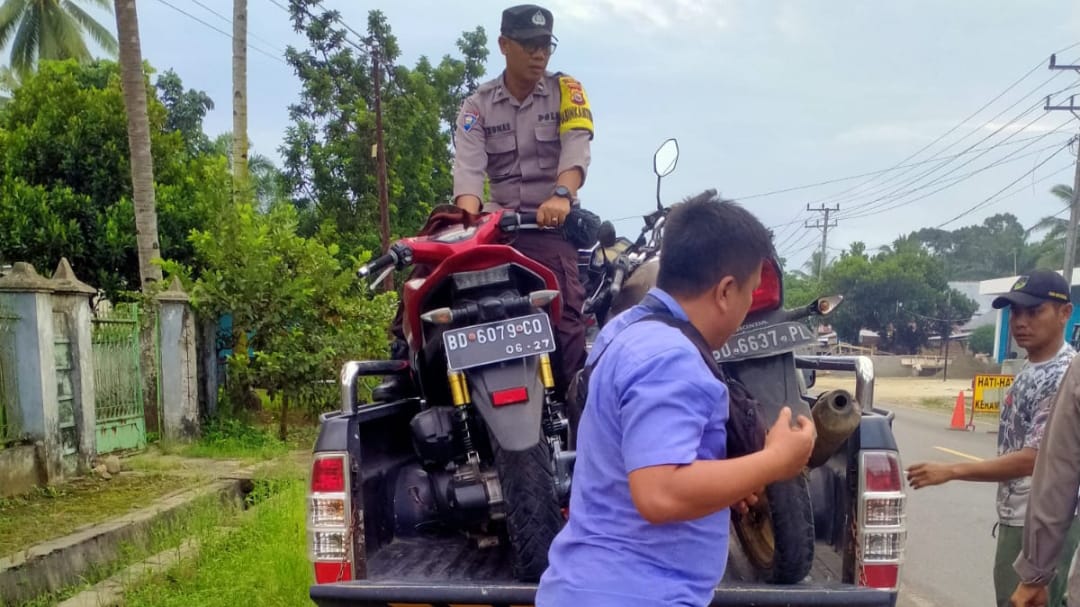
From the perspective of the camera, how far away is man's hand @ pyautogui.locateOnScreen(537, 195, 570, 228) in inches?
143

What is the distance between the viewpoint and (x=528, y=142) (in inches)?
168

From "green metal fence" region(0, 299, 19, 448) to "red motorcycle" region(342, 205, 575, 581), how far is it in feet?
15.3

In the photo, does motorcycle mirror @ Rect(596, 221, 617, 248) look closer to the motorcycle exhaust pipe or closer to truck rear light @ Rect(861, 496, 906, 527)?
truck rear light @ Rect(861, 496, 906, 527)

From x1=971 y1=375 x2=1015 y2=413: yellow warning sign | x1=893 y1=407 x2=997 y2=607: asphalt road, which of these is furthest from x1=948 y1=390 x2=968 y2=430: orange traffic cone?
x1=893 y1=407 x2=997 y2=607: asphalt road

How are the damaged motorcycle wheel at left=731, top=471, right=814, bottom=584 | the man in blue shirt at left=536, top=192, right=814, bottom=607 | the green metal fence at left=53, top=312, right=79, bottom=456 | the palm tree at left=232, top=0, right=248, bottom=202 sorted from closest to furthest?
the man in blue shirt at left=536, top=192, right=814, bottom=607, the damaged motorcycle wheel at left=731, top=471, right=814, bottom=584, the green metal fence at left=53, top=312, right=79, bottom=456, the palm tree at left=232, top=0, right=248, bottom=202

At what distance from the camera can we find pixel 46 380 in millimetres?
6902

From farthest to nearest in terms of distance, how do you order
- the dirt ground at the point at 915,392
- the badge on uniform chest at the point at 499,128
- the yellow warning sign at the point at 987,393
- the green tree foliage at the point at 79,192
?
the dirt ground at the point at 915,392, the yellow warning sign at the point at 987,393, the green tree foliage at the point at 79,192, the badge on uniform chest at the point at 499,128

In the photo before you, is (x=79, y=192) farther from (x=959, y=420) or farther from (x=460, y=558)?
(x=959, y=420)

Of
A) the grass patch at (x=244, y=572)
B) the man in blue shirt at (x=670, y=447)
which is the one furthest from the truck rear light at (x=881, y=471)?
the grass patch at (x=244, y=572)

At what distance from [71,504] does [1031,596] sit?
20.6 feet

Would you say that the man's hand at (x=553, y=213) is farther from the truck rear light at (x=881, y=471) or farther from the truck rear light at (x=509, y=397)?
the truck rear light at (x=881, y=471)

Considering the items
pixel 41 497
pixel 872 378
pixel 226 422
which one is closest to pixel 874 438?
pixel 872 378

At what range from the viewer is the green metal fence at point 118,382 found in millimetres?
8227

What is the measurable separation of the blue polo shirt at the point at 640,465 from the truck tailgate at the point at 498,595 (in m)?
0.71
